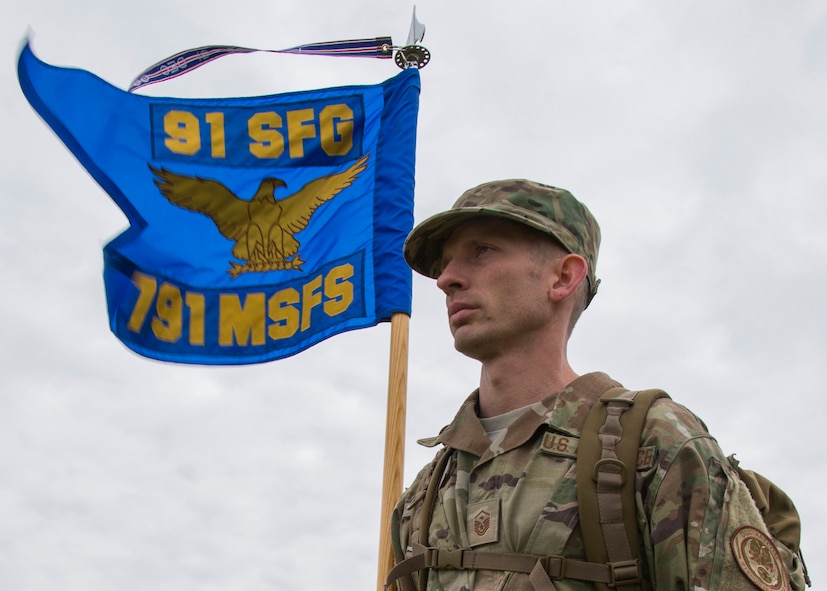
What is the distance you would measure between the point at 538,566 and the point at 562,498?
0.25 m

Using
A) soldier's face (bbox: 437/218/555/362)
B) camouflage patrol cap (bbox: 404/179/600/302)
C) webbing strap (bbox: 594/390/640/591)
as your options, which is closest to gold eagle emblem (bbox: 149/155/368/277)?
camouflage patrol cap (bbox: 404/179/600/302)

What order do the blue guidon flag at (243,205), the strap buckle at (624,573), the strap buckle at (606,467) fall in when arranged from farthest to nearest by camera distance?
1. the blue guidon flag at (243,205)
2. the strap buckle at (606,467)
3. the strap buckle at (624,573)

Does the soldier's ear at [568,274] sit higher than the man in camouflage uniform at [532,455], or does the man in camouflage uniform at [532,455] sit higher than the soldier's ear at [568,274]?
the soldier's ear at [568,274]

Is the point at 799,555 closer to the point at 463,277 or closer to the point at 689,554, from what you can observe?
the point at 689,554

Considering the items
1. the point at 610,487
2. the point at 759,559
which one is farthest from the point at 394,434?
the point at 759,559

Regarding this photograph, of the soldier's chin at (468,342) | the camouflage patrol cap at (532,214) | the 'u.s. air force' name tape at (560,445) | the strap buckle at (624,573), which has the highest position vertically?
the camouflage patrol cap at (532,214)

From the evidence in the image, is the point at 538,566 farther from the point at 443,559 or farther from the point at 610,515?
the point at 443,559

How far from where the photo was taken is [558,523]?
330 cm

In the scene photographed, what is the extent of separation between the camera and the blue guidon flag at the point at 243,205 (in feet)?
25.8

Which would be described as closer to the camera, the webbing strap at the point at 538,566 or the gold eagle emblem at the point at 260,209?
the webbing strap at the point at 538,566

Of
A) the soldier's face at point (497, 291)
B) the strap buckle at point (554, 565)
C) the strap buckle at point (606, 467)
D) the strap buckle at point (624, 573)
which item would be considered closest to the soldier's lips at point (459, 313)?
the soldier's face at point (497, 291)

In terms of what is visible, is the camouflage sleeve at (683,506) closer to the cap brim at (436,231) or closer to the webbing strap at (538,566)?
the webbing strap at (538,566)

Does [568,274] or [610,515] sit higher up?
[568,274]

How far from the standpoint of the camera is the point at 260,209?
8.48 meters
